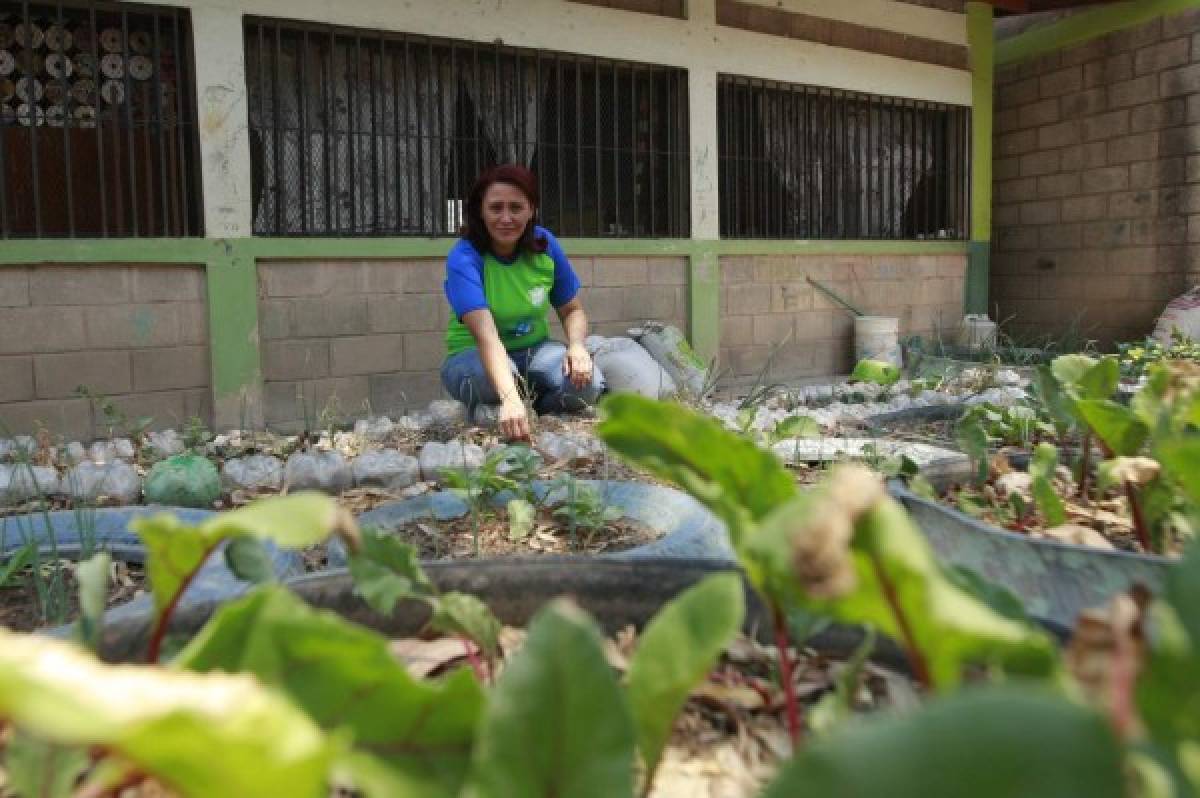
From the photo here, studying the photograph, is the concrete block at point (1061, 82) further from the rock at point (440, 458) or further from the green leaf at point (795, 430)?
the rock at point (440, 458)

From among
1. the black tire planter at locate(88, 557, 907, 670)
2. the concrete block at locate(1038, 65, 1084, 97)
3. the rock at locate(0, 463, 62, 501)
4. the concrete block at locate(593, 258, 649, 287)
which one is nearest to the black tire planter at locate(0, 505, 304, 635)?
the rock at locate(0, 463, 62, 501)

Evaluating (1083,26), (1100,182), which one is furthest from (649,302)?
(1083,26)

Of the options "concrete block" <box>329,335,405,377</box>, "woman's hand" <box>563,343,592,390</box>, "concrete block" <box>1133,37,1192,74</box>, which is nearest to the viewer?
"woman's hand" <box>563,343,592,390</box>

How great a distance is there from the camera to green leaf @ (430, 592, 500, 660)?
699mm

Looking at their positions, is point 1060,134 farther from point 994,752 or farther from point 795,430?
point 994,752

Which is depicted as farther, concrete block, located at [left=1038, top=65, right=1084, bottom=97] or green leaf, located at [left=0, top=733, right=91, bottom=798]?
concrete block, located at [left=1038, top=65, right=1084, bottom=97]

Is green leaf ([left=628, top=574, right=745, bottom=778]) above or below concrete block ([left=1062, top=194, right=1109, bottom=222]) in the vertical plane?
below

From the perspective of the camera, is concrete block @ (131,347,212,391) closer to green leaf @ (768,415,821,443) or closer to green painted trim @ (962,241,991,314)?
green leaf @ (768,415,821,443)

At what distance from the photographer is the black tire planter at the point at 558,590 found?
2.51 ft

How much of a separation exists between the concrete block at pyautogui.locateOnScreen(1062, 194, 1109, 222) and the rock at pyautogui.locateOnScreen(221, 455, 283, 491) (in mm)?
6923

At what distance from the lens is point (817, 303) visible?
6.91 metres

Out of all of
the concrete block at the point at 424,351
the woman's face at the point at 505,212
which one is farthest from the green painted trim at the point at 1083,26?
the woman's face at the point at 505,212

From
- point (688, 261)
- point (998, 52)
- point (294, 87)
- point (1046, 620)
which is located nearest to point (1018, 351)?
point (688, 261)

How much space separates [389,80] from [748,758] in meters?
Answer: 5.06
